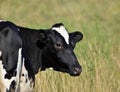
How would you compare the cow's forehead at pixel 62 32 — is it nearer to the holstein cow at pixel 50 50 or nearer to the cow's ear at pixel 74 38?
the holstein cow at pixel 50 50

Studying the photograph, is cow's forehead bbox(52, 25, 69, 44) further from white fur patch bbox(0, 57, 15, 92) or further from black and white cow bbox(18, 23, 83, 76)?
white fur patch bbox(0, 57, 15, 92)

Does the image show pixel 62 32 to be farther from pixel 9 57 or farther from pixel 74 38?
pixel 9 57

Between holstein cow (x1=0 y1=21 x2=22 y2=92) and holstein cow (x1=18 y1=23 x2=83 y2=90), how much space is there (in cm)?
24

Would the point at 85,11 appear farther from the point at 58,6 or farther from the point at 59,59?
the point at 59,59

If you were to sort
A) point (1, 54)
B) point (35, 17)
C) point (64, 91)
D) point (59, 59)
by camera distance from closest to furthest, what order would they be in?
point (1, 54) → point (59, 59) → point (64, 91) → point (35, 17)

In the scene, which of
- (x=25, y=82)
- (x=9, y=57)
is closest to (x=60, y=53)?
(x=25, y=82)

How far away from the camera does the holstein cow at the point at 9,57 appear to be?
7.09 metres

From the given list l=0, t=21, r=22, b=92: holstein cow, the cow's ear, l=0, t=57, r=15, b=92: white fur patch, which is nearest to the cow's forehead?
the cow's ear

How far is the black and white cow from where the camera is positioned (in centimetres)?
757

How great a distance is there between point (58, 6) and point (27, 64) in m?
17.0

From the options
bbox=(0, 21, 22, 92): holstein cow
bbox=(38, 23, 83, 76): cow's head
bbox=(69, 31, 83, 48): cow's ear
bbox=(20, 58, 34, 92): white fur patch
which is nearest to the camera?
bbox=(0, 21, 22, 92): holstein cow

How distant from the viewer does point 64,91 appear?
8633 millimetres

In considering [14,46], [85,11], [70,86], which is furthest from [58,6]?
[14,46]

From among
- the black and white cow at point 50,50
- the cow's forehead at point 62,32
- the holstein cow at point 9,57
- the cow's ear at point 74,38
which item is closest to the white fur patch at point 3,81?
the holstein cow at point 9,57
